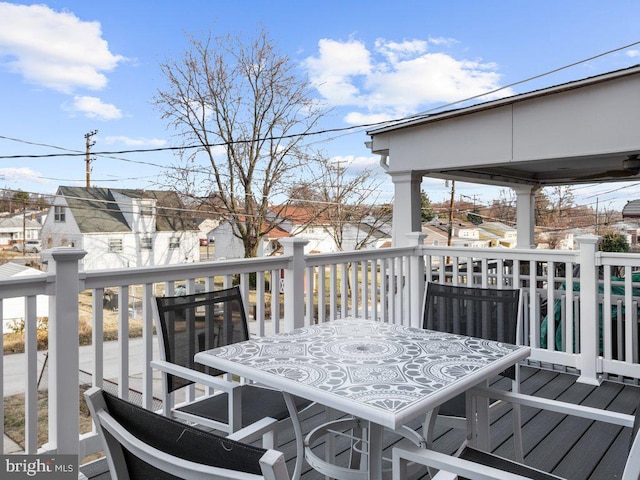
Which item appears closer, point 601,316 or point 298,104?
point 601,316

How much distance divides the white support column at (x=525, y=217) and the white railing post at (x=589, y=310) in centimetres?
512

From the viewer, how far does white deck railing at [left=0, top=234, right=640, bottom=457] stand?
2188 mm

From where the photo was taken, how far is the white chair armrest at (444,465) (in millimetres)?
1212

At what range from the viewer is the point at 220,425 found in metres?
1.92

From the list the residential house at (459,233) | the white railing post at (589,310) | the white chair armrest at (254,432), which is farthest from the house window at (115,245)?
the white chair armrest at (254,432)

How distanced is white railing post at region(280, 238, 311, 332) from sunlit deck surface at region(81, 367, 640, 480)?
671 mm

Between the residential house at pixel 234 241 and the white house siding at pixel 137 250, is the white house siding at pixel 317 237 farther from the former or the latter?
the white house siding at pixel 137 250

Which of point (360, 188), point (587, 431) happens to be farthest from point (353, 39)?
point (587, 431)

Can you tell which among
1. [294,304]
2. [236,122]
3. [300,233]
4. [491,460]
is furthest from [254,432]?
[300,233]

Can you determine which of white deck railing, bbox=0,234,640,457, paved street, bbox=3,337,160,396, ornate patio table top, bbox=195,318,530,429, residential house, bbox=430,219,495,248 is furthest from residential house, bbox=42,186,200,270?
ornate patio table top, bbox=195,318,530,429

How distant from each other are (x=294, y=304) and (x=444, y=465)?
6.96 feet

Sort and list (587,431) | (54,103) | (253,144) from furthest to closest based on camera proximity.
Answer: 1. (54,103)
2. (253,144)
3. (587,431)

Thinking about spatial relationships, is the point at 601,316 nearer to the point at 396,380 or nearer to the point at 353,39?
the point at 396,380

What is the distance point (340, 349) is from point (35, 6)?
19.7 meters
